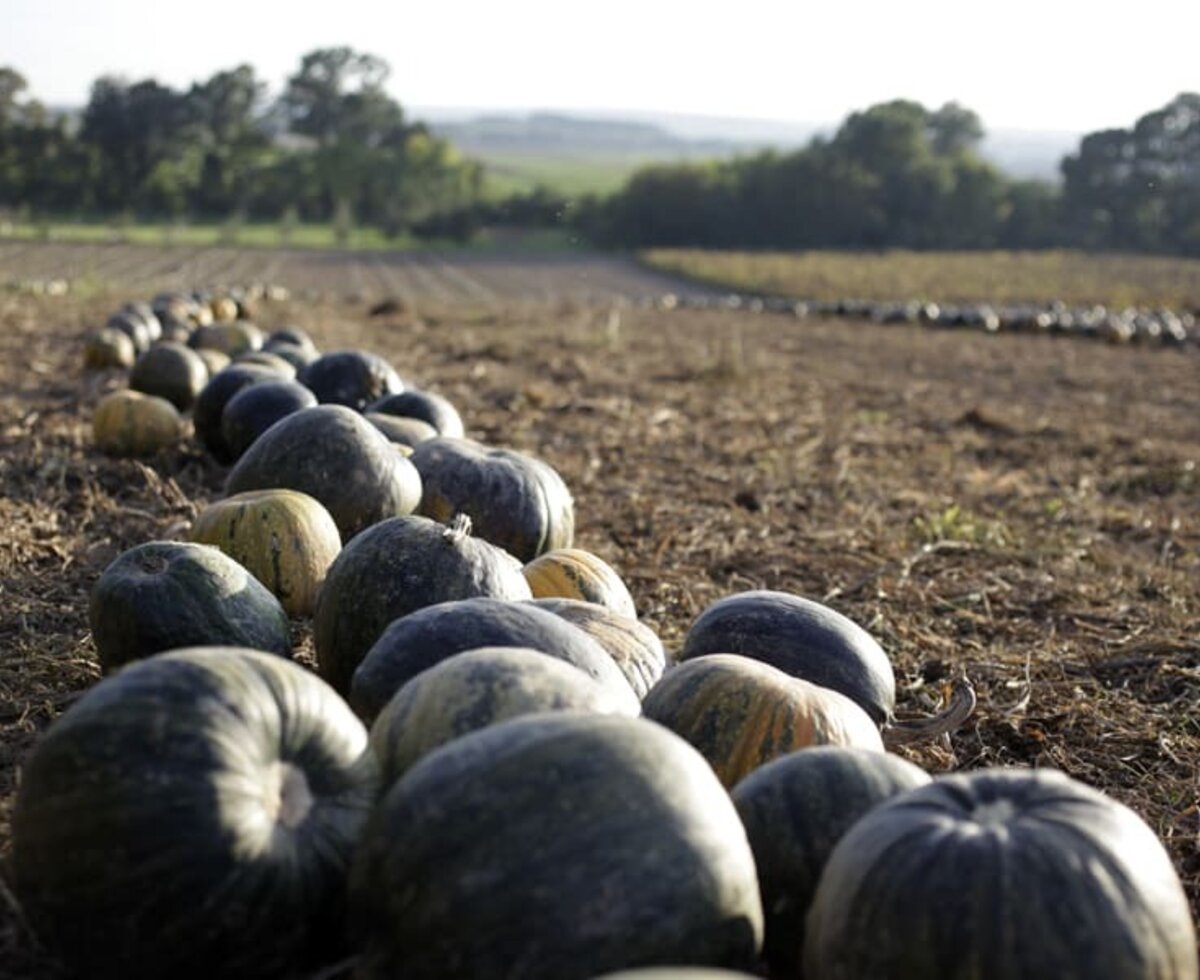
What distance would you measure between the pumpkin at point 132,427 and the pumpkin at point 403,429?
249 centimetres

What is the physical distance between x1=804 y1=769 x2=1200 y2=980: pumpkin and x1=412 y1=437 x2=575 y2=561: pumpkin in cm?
376

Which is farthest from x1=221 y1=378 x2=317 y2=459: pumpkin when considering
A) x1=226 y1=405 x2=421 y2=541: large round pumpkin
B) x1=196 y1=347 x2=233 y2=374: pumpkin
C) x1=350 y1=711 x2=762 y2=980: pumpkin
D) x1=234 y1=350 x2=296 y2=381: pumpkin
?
x1=350 y1=711 x2=762 y2=980: pumpkin

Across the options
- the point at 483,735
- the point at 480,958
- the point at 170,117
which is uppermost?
the point at 170,117

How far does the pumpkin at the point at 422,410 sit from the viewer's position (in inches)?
323

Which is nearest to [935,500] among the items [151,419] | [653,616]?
[653,616]

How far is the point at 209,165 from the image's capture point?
10838cm

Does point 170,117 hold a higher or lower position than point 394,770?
higher

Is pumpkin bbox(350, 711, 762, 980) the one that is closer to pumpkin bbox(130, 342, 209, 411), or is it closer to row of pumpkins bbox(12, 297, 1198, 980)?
row of pumpkins bbox(12, 297, 1198, 980)

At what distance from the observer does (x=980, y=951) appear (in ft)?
8.02

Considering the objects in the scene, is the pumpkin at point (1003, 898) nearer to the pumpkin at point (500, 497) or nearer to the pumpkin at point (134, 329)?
the pumpkin at point (500, 497)

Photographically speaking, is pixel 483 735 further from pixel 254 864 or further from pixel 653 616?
pixel 653 616

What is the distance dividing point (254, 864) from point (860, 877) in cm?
116

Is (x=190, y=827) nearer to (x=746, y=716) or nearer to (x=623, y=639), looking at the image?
(x=746, y=716)

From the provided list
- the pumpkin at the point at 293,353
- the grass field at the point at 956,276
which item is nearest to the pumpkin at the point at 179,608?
the pumpkin at the point at 293,353
